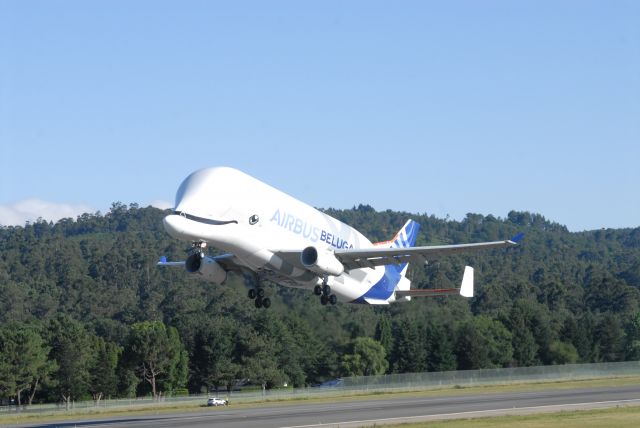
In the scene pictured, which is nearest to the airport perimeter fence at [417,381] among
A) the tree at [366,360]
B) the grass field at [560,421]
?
the tree at [366,360]

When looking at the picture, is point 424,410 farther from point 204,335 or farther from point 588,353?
point 204,335

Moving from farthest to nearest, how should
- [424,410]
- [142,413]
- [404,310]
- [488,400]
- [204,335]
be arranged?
[204,335] → [404,310] → [142,413] → [488,400] → [424,410]

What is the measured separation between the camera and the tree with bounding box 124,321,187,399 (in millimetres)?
124188

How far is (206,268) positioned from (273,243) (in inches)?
198

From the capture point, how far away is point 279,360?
12431 cm

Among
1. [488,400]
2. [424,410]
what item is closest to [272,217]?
[424,410]

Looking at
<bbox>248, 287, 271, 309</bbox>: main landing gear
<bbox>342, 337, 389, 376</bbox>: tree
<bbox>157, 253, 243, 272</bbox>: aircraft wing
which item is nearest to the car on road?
<bbox>342, 337, 389, 376</bbox>: tree

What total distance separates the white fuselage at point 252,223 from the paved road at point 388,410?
795cm

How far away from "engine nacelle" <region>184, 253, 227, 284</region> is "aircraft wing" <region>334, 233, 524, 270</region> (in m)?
6.56

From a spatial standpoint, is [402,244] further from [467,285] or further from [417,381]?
[417,381]

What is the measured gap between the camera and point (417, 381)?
9881cm

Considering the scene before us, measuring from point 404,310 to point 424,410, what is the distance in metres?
24.6

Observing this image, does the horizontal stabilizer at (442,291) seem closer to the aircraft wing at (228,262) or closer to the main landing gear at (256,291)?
the main landing gear at (256,291)

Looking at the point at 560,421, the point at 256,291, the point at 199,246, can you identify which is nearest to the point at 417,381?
the point at 256,291
